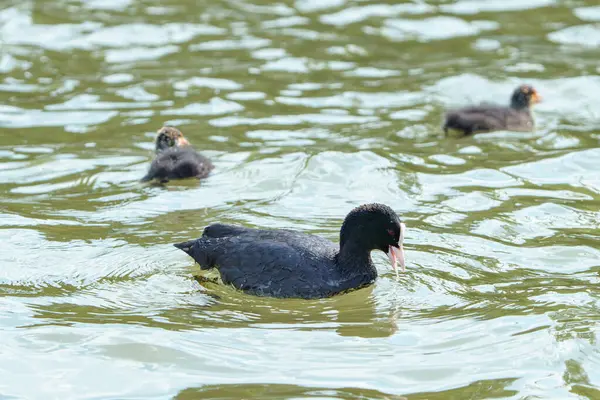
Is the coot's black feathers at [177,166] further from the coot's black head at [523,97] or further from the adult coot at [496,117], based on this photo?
the coot's black head at [523,97]

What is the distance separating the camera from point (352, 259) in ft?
27.8

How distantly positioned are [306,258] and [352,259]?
1.16 ft

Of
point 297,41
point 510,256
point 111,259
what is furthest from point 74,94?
point 510,256

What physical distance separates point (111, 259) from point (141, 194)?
7.90ft

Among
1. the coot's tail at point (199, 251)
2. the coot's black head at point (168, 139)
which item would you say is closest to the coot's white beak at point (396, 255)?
the coot's tail at point (199, 251)

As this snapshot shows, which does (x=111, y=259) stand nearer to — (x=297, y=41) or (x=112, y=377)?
(x=112, y=377)

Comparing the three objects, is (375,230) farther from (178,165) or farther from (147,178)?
(147,178)

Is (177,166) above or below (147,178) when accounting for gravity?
above

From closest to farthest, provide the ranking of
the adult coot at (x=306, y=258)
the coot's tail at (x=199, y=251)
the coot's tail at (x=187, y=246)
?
the adult coot at (x=306, y=258), the coot's tail at (x=199, y=251), the coot's tail at (x=187, y=246)

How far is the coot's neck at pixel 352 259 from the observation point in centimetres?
845

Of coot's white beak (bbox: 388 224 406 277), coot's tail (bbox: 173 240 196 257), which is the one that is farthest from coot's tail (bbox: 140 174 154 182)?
coot's white beak (bbox: 388 224 406 277)

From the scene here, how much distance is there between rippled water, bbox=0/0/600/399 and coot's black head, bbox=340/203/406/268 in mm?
368

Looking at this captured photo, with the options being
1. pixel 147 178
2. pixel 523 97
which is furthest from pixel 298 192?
pixel 523 97

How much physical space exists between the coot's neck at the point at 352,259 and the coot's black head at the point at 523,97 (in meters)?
6.69
